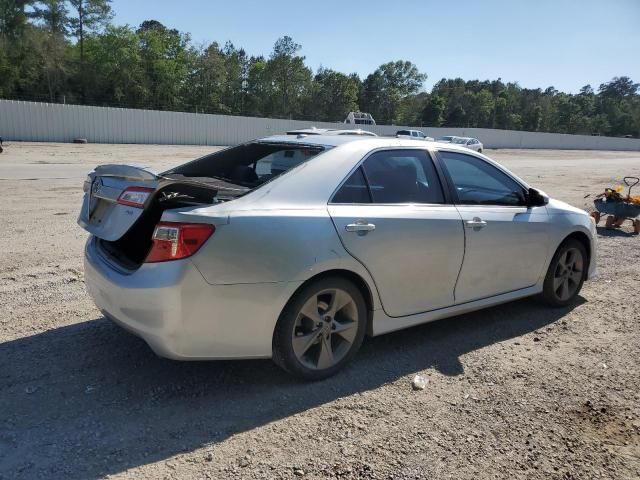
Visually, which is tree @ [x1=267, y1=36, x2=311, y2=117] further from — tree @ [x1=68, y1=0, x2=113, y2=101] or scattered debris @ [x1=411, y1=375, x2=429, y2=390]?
scattered debris @ [x1=411, y1=375, x2=429, y2=390]

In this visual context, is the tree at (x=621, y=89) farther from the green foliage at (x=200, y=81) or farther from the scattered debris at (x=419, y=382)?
the scattered debris at (x=419, y=382)

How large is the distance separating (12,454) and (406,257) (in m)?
2.64

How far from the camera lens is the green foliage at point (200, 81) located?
5162 cm

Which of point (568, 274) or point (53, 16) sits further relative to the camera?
point (53, 16)

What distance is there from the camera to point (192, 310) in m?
2.95

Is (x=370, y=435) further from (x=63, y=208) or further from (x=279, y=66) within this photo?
(x=279, y=66)

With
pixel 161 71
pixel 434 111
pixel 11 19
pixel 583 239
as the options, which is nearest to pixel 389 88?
pixel 434 111

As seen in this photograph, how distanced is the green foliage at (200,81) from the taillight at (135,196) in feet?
178

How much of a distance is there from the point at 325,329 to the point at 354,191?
97 cm

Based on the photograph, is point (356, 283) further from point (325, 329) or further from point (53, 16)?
point (53, 16)

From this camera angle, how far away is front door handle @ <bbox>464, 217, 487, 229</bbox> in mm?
4125

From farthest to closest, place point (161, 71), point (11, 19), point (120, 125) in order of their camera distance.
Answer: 1. point (161, 71)
2. point (11, 19)
3. point (120, 125)

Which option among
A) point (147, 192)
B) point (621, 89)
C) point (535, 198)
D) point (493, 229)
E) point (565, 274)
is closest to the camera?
point (147, 192)

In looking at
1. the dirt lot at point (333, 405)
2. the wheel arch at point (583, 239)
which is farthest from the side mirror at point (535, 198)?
the dirt lot at point (333, 405)
